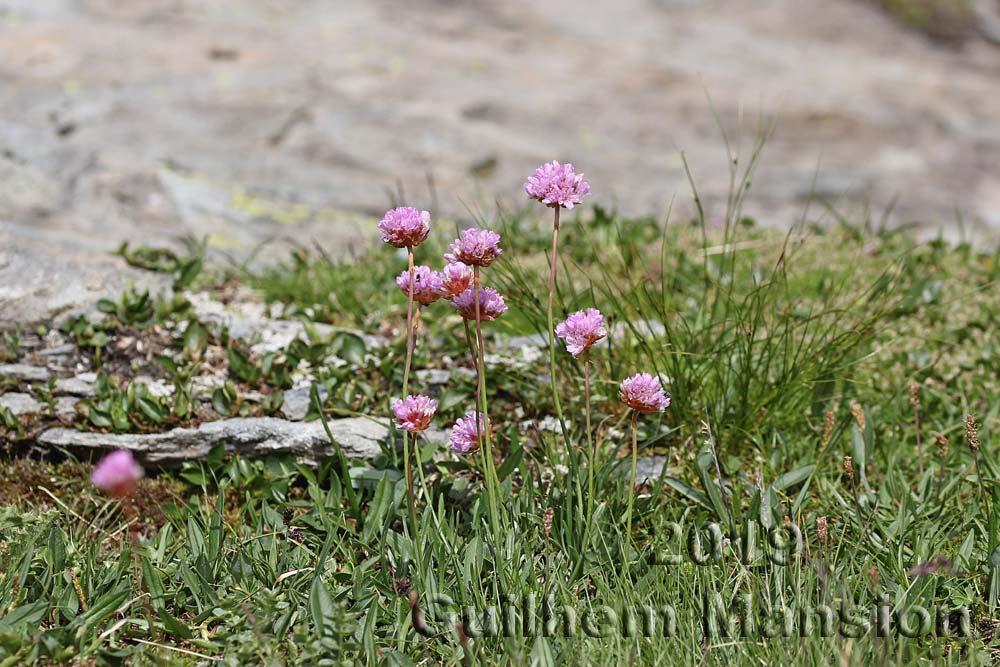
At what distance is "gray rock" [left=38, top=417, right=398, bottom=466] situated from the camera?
301 centimetres

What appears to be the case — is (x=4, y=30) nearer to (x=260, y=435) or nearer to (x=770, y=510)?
(x=260, y=435)

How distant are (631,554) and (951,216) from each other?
520 cm

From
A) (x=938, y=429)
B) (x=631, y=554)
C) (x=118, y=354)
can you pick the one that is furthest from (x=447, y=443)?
(x=938, y=429)

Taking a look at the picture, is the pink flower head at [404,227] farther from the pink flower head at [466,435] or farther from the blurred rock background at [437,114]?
the blurred rock background at [437,114]

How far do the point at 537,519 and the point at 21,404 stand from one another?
2.02 metres

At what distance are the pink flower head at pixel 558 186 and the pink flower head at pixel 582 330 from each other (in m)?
0.28

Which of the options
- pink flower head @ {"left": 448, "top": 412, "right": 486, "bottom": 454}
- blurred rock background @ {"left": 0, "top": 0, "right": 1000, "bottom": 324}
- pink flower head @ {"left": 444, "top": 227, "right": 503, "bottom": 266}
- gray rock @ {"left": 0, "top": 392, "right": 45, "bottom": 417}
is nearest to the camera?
pink flower head @ {"left": 444, "top": 227, "right": 503, "bottom": 266}

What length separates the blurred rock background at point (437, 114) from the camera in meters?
5.13

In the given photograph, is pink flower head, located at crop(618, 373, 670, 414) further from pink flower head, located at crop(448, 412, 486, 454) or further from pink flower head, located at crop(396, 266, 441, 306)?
pink flower head, located at crop(396, 266, 441, 306)

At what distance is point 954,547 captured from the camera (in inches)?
99.7

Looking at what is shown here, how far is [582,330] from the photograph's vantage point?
6.70 ft

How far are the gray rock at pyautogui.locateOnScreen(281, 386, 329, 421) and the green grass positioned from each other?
0.09 m

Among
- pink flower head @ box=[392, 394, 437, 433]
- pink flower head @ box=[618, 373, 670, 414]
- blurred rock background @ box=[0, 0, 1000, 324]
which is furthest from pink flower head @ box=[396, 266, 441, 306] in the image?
blurred rock background @ box=[0, 0, 1000, 324]

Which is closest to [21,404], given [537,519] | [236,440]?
[236,440]
